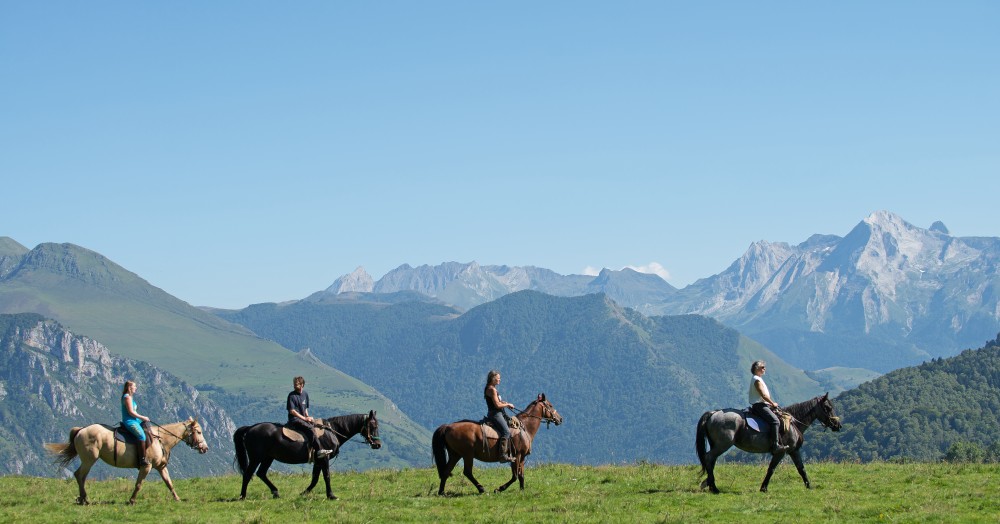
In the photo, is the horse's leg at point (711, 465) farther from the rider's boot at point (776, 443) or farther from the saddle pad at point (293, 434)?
the saddle pad at point (293, 434)

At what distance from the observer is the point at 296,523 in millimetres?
25875

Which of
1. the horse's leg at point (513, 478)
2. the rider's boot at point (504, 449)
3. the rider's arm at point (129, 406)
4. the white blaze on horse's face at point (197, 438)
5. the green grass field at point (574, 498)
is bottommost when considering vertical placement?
the green grass field at point (574, 498)

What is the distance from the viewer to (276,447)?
101 feet

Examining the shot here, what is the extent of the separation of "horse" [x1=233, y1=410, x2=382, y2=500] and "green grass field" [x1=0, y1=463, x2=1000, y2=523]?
2.61 feet

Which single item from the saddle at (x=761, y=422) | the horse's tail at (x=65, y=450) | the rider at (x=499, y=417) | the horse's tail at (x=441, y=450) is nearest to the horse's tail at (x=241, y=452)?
the horse's tail at (x=65, y=450)

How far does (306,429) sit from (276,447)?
104cm

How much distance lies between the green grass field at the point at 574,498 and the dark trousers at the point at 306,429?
163 cm

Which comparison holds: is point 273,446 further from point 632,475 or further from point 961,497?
point 961,497

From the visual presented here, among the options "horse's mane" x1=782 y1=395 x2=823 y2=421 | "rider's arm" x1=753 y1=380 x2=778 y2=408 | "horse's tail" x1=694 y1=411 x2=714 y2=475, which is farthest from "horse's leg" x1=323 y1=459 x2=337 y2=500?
"horse's mane" x1=782 y1=395 x2=823 y2=421

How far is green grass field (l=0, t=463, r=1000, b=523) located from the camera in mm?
26781

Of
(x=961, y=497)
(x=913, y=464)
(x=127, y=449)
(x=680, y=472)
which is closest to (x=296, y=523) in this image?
(x=127, y=449)

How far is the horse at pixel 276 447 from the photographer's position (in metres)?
30.8

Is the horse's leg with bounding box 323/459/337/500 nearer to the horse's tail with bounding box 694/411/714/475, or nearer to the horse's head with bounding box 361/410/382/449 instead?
the horse's head with bounding box 361/410/382/449

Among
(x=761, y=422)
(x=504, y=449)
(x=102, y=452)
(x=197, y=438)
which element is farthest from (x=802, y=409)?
(x=102, y=452)
